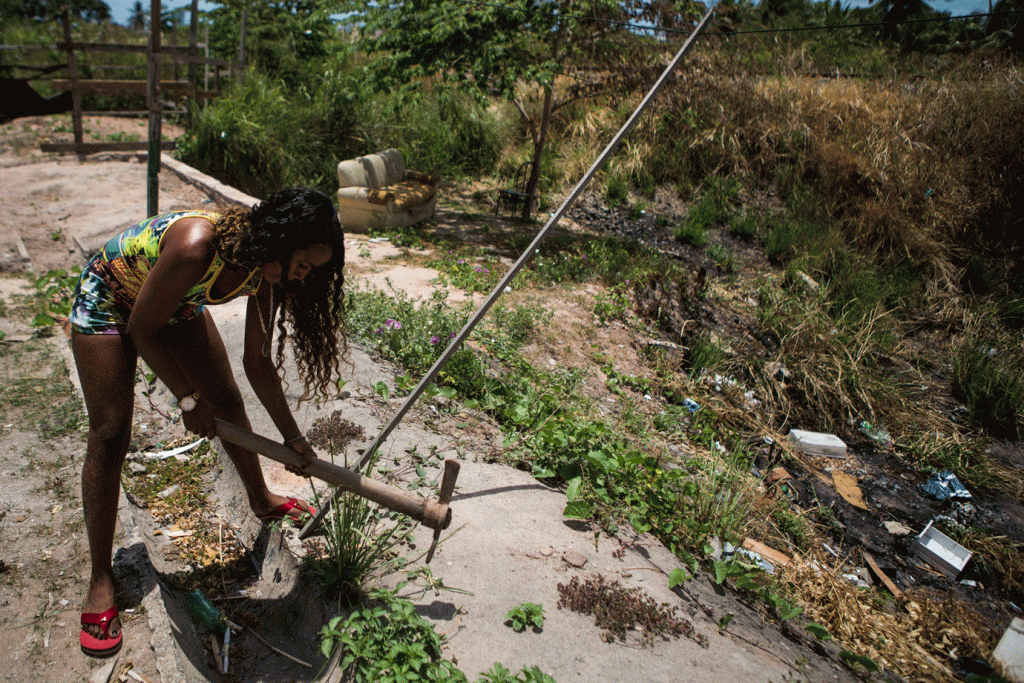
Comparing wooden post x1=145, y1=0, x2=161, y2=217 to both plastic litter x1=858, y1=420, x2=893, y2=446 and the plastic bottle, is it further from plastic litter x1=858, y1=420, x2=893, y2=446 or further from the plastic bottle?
plastic litter x1=858, y1=420, x2=893, y2=446

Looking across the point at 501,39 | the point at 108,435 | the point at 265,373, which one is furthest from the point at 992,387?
the point at 108,435

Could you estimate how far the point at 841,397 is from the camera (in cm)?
556

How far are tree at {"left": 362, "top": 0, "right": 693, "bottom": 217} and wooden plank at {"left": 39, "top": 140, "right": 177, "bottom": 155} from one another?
3.80 metres

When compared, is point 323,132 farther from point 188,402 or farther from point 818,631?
point 818,631

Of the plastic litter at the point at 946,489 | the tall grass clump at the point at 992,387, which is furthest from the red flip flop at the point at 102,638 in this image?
the tall grass clump at the point at 992,387

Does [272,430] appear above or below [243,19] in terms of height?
below

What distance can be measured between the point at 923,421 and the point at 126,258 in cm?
634

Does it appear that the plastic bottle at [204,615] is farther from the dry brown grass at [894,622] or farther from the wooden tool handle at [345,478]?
the dry brown grass at [894,622]

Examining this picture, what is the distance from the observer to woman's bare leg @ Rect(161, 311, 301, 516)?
2.13m

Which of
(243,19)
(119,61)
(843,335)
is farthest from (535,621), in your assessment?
(119,61)

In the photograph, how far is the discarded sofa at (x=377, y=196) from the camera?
7.42 m

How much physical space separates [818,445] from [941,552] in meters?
1.15

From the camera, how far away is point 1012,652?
3455mm

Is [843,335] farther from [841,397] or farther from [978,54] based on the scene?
[978,54]
